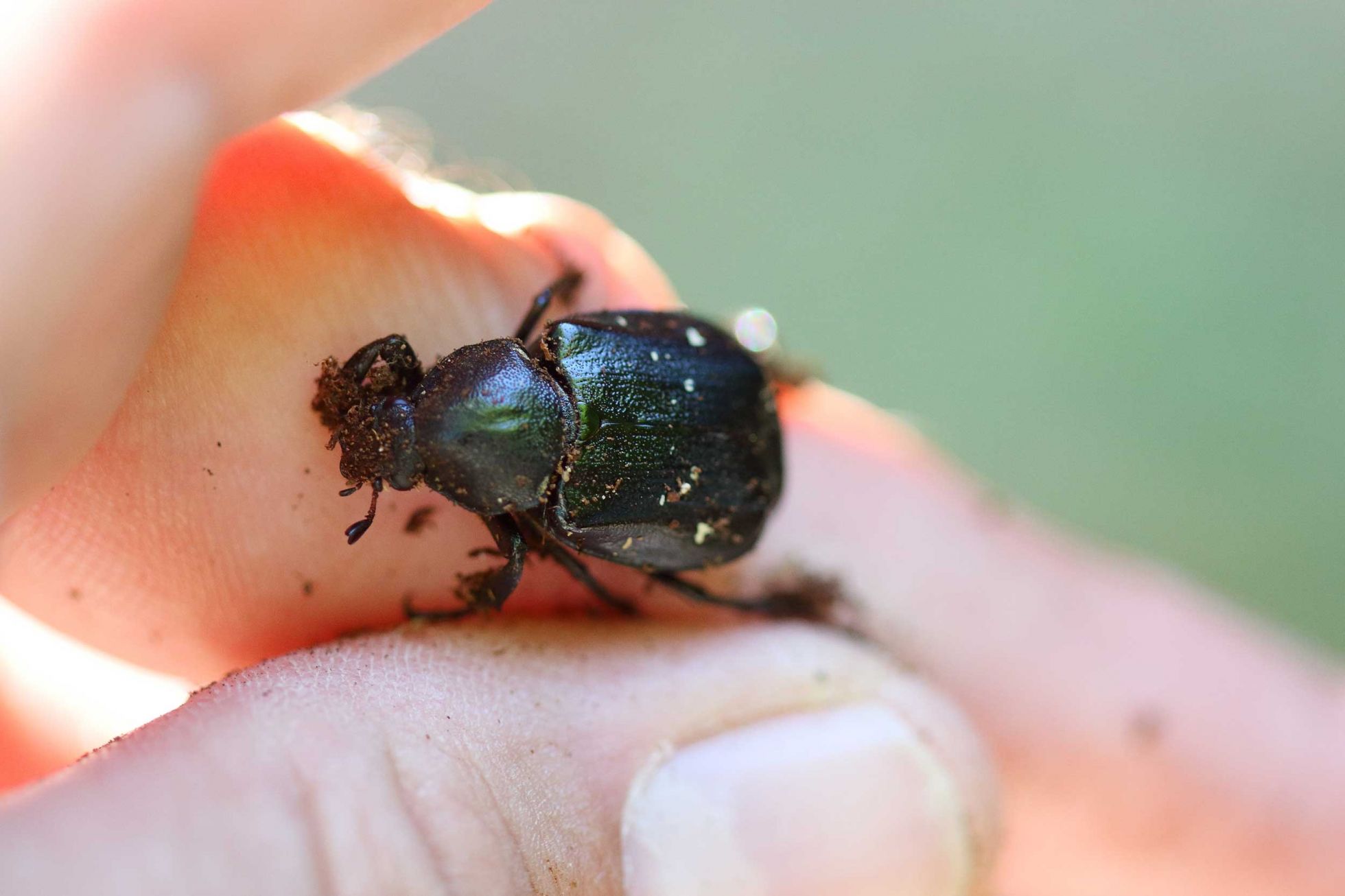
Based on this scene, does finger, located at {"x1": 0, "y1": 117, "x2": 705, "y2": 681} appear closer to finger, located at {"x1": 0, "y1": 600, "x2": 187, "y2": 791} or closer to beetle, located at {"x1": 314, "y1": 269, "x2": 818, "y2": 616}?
beetle, located at {"x1": 314, "y1": 269, "x2": 818, "y2": 616}

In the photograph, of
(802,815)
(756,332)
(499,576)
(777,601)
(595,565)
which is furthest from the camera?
(756,332)

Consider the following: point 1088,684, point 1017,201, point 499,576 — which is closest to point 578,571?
point 499,576

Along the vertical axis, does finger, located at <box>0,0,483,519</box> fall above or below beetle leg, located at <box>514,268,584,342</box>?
above

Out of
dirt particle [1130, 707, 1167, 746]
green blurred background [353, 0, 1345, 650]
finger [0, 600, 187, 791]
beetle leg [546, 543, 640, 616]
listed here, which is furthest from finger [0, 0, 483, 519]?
green blurred background [353, 0, 1345, 650]

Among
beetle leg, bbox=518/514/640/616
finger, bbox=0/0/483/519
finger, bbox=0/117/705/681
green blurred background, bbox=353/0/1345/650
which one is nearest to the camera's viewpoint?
finger, bbox=0/0/483/519

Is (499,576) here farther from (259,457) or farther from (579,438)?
(259,457)

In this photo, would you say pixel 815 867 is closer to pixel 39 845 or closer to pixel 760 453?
pixel 760 453

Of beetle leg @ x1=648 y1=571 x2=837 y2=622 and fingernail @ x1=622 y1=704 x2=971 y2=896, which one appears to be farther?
beetle leg @ x1=648 y1=571 x2=837 y2=622
